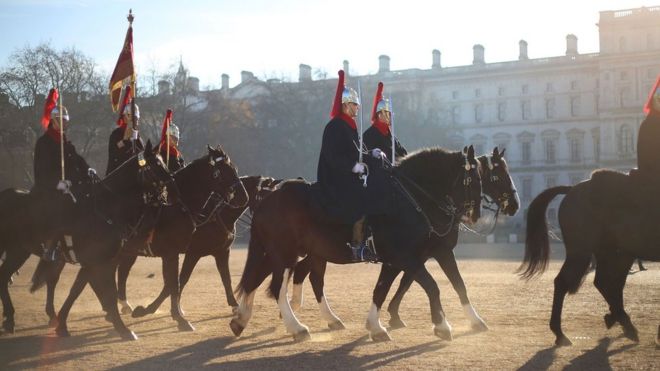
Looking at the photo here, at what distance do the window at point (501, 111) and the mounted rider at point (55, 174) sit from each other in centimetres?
9360

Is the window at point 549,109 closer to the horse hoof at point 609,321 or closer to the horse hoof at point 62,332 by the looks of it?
the horse hoof at point 609,321

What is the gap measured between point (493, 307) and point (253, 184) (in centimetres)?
453

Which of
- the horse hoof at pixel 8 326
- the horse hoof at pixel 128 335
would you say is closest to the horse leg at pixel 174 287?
the horse hoof at pixel 128 335

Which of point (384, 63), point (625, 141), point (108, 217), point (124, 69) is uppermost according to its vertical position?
point (384, 63)

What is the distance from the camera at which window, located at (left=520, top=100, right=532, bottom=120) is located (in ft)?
341

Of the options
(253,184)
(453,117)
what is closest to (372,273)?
(253,184)

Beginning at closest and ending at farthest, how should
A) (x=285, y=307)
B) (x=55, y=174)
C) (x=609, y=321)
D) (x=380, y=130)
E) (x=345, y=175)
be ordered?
(x=609, y=321) → (x=345, y=175) → (x=285, y=307) → (x=55, y=174) → (x=380, y=130)

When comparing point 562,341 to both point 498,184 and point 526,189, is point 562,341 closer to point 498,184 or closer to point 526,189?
point 498,184

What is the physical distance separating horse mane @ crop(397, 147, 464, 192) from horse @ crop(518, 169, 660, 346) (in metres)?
1.49

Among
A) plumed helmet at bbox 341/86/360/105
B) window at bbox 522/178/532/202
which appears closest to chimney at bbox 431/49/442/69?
window at bbox 522/178/532/202

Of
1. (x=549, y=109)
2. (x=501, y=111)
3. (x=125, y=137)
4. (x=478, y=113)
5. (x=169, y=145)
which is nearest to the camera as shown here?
(x=125, y=137)

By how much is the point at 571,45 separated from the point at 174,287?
9158cm

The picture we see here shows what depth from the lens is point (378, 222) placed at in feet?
40.3

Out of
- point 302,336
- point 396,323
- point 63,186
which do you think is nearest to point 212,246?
point 63,186
